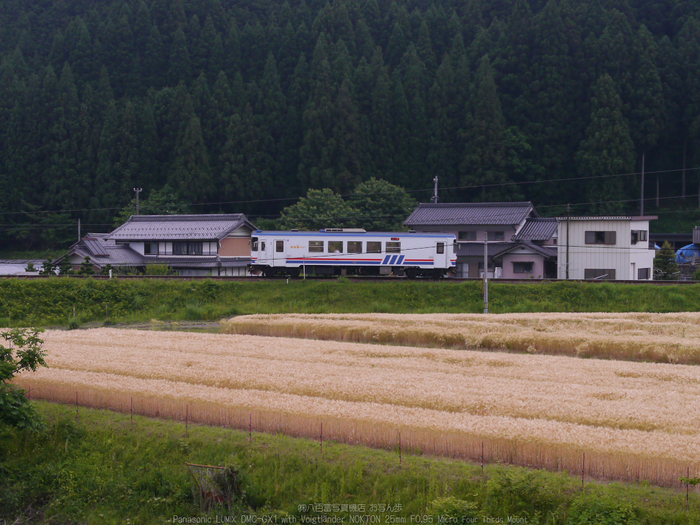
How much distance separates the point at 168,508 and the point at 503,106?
52.2 metres

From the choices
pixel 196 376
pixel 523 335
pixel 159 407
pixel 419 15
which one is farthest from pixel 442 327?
pixel 419 15

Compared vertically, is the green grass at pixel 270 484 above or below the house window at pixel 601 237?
below

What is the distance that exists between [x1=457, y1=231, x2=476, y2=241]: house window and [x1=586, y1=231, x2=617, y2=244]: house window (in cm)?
912

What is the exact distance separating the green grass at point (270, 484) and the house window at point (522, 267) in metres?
27.2

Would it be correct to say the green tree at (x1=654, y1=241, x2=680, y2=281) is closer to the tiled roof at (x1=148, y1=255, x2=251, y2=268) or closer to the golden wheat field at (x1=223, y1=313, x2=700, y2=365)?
the golden wheat field at (x1=223, y1=313, x2=700, y2=365)

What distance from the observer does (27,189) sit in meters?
56.7

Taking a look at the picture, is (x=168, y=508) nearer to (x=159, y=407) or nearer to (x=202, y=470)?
→ (x=202, y=470)

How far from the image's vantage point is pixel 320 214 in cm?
4619

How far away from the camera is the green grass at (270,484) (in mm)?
8086

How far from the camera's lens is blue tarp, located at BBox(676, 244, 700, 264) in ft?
139

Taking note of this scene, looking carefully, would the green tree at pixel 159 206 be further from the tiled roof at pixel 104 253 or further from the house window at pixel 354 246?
the house window at pixel 354 246

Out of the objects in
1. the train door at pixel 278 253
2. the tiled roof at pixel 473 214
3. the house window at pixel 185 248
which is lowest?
the train door at pixel 278 253

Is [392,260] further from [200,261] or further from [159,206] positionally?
[159,206]

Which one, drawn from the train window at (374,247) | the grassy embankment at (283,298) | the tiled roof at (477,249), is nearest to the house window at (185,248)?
the grassy embankment at (283,298)
